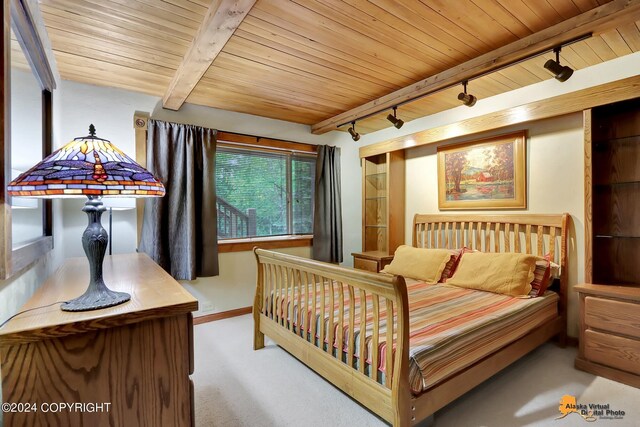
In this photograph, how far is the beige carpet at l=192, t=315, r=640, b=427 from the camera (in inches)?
70.4

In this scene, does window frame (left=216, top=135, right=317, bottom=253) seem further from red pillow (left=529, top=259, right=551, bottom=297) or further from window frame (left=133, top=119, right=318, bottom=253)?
red pillow (left=529, top=259, right=551, bottom=297)

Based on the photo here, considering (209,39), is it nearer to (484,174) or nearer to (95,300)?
(95,300)

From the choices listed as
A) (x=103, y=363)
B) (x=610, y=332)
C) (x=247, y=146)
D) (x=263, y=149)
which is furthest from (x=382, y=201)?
(x=103, y=363)

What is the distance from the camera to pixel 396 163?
4.01 meters

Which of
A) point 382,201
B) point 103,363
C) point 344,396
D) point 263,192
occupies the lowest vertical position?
point 344,396

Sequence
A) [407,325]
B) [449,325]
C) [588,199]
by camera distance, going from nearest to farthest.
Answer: [407,325], [449,325], [588,199]

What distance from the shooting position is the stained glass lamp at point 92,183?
0.85m

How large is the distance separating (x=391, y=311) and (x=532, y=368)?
165cm

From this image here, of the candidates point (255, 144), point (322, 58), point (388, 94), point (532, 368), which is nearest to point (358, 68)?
point (322, 58)

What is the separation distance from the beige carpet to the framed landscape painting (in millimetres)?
1487

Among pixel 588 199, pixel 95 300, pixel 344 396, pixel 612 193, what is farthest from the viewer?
pixel 612 193

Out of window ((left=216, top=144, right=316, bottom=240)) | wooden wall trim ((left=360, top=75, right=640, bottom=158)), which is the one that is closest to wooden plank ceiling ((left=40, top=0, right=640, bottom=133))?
wooden wall trim ((left=360, top=75, right=640, bottom=158))

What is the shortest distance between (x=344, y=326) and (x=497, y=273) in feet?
5.39

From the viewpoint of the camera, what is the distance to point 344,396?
2027mm
